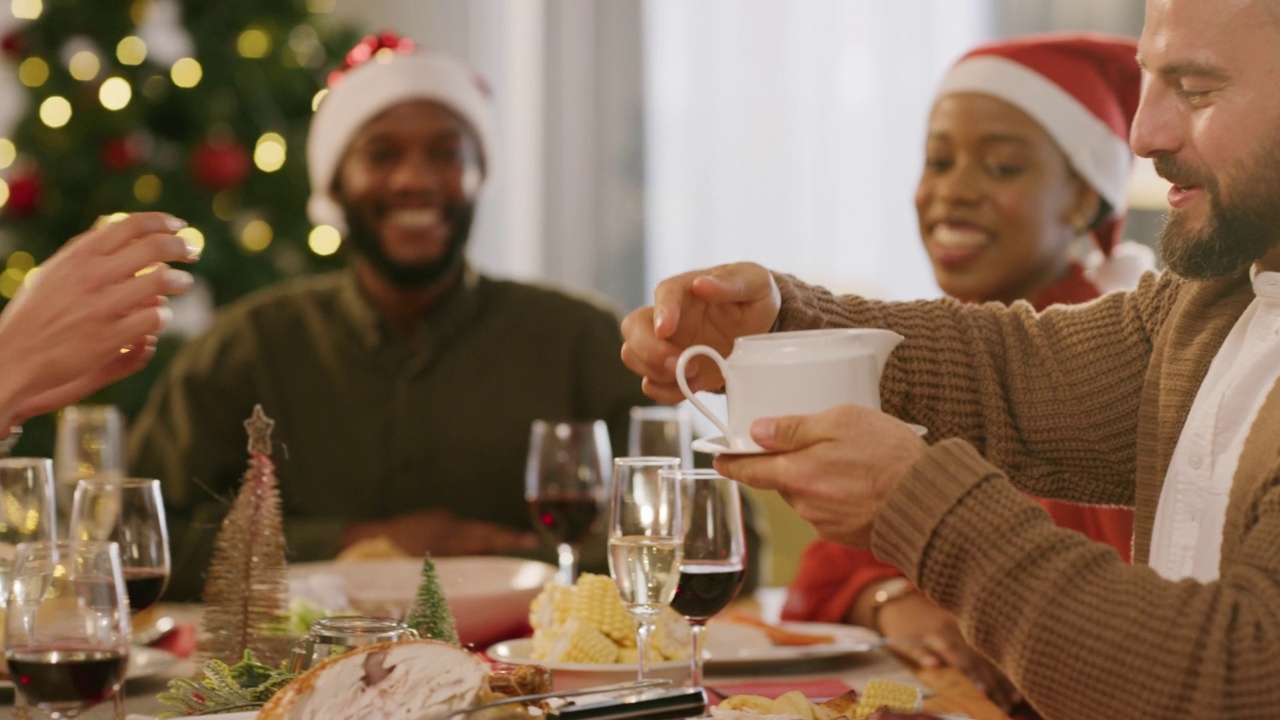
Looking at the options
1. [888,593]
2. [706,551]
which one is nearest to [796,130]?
[888,593]

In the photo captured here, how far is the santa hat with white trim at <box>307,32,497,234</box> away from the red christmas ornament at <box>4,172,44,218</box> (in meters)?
1.36

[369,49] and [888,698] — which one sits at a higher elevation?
[369,49]

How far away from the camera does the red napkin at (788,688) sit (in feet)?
4.54

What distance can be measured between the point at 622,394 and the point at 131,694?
1.56 m

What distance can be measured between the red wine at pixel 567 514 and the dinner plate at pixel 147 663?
532 millimetres

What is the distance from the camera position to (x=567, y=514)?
1.92 meters

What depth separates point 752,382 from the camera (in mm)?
1083

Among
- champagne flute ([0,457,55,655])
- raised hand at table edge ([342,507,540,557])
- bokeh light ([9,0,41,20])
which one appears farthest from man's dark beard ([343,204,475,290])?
bokeh light ([9,0,41,20])

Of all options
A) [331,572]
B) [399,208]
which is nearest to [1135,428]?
[331,572]

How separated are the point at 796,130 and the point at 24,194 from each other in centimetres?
232

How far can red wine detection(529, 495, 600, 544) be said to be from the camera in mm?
1922

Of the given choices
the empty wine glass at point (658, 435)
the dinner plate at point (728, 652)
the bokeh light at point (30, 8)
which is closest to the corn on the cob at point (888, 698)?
the dinner plate at point (728, 652)

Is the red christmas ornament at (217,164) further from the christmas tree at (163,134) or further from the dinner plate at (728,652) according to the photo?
the dinner plate at (728,652)

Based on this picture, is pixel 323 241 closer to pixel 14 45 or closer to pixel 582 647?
pixel 14 45
